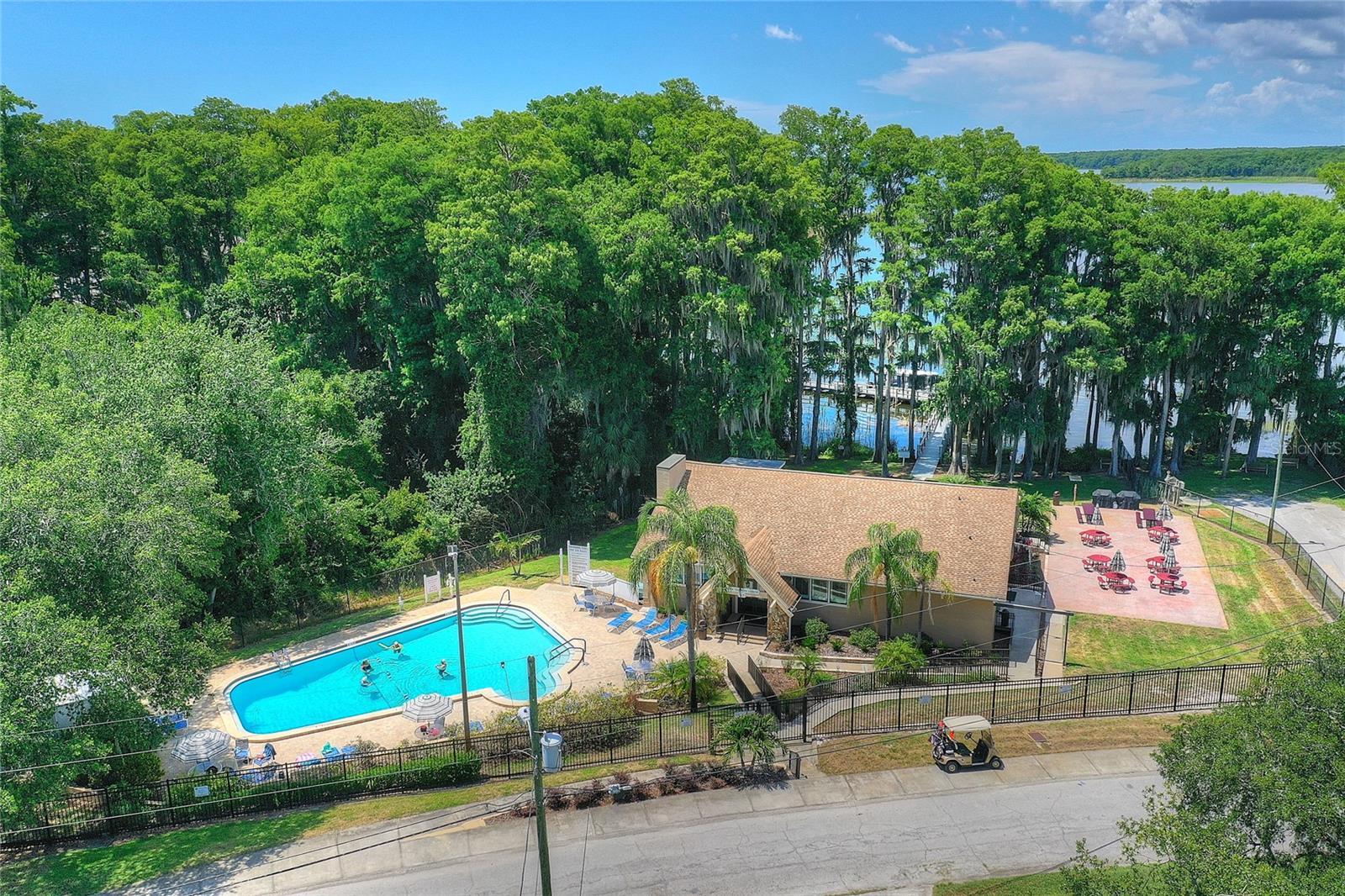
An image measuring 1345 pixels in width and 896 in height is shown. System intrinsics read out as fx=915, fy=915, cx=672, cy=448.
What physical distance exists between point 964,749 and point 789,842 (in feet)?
16.3

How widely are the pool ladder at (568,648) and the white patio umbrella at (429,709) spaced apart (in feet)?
12.4

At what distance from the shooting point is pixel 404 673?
27016 mm

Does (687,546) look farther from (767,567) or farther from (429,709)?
(429,709)

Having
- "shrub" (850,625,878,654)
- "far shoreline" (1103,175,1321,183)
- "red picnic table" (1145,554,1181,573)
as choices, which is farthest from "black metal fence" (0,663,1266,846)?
"far shoreline" (1103,175,1321,183)

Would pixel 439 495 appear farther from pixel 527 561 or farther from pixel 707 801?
pixel 707 801

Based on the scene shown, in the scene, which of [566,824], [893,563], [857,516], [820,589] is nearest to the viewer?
[566,824]

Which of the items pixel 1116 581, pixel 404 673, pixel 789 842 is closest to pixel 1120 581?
pixel 1116 581

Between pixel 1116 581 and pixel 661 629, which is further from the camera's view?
pixel 1116 581

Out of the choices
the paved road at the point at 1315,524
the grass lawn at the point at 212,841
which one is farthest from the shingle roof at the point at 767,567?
the paved road at the point at 1315,524

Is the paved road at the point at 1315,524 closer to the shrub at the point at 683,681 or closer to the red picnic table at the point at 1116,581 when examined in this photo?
the red picnic table at the point at 1116,581

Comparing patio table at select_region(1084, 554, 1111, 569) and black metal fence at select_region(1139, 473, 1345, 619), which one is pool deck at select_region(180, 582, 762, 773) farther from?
black metal fence at select_region(1139, 473, 1345, 619)

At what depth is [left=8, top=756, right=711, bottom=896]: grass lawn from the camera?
16.9m

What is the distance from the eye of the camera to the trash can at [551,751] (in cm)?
2050

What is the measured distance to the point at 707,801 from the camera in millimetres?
19703
